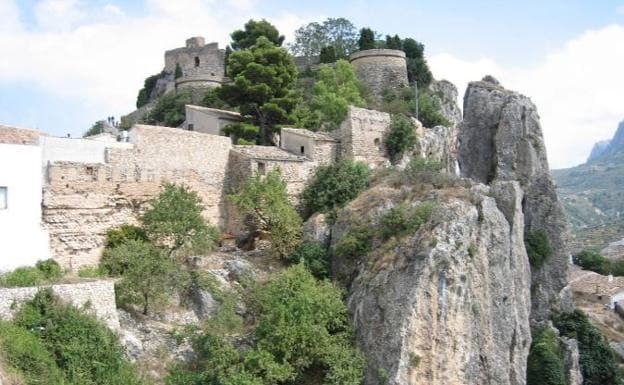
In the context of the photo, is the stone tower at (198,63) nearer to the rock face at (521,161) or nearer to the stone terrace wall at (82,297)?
the rock face at (521,161)

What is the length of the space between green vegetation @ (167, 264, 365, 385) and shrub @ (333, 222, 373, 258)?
7.00 ft

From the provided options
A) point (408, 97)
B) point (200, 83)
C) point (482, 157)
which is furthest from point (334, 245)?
point (200, 83)

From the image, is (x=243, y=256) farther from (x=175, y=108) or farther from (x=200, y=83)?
(x=200, y=83)

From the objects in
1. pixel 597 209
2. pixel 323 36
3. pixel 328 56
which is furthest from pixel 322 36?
pixel 597 209

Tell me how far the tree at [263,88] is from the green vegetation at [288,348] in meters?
12.3

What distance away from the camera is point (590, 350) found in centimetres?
3056

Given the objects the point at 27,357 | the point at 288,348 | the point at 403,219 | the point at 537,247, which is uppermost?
the point at 403,219

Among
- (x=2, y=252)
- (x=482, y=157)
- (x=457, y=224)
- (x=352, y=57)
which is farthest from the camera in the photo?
(x=352, y=57)

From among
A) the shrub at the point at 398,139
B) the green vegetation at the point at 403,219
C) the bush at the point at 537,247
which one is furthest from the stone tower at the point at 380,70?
the green vegetation at the point at 403,219

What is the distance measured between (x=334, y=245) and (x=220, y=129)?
1121cm

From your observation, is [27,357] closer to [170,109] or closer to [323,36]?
[170,109]

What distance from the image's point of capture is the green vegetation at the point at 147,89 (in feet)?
177

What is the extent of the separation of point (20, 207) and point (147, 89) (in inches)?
1376

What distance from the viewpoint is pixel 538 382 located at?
2647 centimetres
